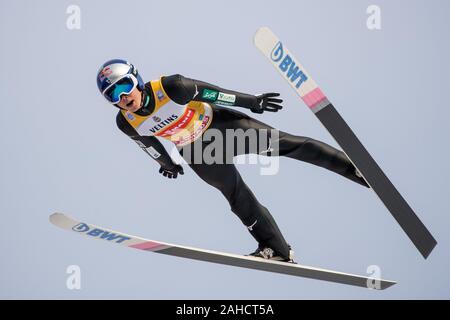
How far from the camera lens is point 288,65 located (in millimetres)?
3486

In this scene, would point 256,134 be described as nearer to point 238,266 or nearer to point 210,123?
point 210,123

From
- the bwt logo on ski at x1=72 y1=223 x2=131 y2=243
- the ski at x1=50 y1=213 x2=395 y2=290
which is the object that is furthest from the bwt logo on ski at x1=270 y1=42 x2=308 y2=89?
the bwt logo on ski at x1=72 y1=223 x2=131 y2=243

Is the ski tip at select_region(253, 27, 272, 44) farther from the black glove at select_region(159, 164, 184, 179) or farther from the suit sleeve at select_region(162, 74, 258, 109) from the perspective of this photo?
the black glove at select_region(159, 164, 184, 179)

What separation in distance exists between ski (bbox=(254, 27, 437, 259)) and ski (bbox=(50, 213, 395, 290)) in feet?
1.66

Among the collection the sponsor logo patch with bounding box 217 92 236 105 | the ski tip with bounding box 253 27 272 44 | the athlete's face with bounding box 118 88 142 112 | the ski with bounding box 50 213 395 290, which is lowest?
the ski with bounding box 50 213 395 290

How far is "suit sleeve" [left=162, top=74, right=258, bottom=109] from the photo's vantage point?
3.72 metres

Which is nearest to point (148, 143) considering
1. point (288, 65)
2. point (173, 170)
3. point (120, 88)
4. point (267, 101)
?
point (173, 170)

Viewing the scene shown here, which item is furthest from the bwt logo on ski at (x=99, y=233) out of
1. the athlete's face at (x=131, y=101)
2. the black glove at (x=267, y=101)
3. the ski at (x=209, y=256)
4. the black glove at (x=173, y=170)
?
the black glove at (x=267, y=101)

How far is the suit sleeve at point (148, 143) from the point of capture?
13.0ft

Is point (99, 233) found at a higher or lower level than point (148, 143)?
lower

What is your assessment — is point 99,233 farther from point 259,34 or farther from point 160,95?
point 259,34

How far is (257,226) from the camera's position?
4238 millimetres

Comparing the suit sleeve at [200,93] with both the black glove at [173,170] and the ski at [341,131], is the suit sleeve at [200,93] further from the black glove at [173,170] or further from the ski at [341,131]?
the black glove at [173,170]

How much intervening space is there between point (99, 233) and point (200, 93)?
1.04 meters
